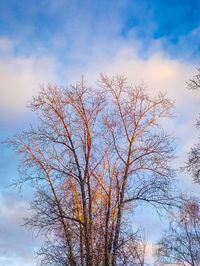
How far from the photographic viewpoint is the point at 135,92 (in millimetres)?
13906

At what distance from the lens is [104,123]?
13.4 m

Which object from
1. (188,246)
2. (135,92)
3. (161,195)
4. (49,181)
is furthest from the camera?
(188,246)

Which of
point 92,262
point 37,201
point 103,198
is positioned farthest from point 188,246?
point 37,201

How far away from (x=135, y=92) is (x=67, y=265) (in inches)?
318

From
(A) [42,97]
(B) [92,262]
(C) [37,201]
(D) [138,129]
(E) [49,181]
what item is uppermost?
(A) [42,97]

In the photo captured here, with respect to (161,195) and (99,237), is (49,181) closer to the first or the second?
(99,237)

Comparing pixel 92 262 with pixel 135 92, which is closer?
pixel 92 262

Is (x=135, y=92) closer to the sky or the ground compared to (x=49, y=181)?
closer to the sky

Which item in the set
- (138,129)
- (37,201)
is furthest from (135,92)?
(37,201)

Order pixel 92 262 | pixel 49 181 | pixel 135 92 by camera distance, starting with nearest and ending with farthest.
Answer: pixel 92 262
pixel 49 181
pixel 135 92

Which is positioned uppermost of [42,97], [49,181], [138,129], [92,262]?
[42,97]

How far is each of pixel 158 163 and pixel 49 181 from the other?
4.53 metres

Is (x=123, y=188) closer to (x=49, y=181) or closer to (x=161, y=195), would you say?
(x=161, y=195)

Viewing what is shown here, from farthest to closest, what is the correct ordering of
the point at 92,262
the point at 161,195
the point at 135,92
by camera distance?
the point at 135,92 < the point at 161,195 < the point at 92,262
